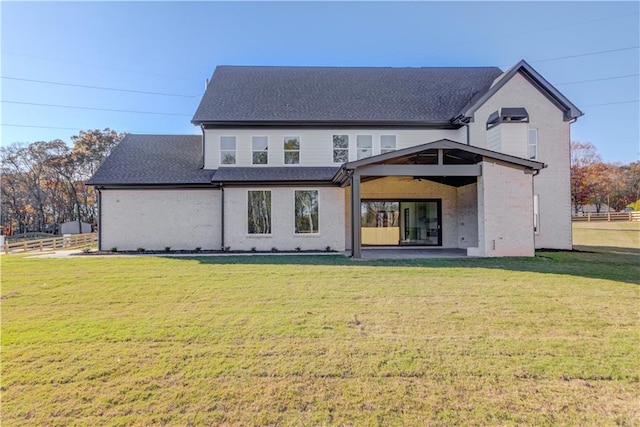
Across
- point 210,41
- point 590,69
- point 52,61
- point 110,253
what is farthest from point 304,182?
point 590,69

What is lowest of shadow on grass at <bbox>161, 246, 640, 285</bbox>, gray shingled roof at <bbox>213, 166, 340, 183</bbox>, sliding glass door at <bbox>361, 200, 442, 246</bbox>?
shadow on grass at <bbox>161, 246, 640, 285</bbox>

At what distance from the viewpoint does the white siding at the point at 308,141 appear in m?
15.3

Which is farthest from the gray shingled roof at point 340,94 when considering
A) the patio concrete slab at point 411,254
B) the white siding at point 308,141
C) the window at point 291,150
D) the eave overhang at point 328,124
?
the patio concrete slab at point 411,254

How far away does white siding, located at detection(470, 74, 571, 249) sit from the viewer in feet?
48.0

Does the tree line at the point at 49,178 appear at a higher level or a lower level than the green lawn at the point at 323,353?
higher

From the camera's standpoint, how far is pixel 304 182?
14094mm

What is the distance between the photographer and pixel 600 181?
44938 mm

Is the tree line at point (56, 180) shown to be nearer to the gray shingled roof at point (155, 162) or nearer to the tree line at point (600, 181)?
the tree line at point (600, 181)

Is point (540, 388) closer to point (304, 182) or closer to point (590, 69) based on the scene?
→ point (304, 182)

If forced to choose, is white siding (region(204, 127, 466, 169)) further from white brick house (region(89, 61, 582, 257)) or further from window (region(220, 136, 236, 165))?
window (region(220, 136, 236, 165))

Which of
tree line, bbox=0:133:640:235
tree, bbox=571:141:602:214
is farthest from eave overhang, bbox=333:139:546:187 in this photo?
tree, bbox=571:141:602:214

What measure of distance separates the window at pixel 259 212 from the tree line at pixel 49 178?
118ft

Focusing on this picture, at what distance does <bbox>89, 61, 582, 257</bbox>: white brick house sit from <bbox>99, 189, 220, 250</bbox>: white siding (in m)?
0.04

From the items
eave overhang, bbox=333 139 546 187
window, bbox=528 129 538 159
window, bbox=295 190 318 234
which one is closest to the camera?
eave overhang, bbox=333 139 546 187
